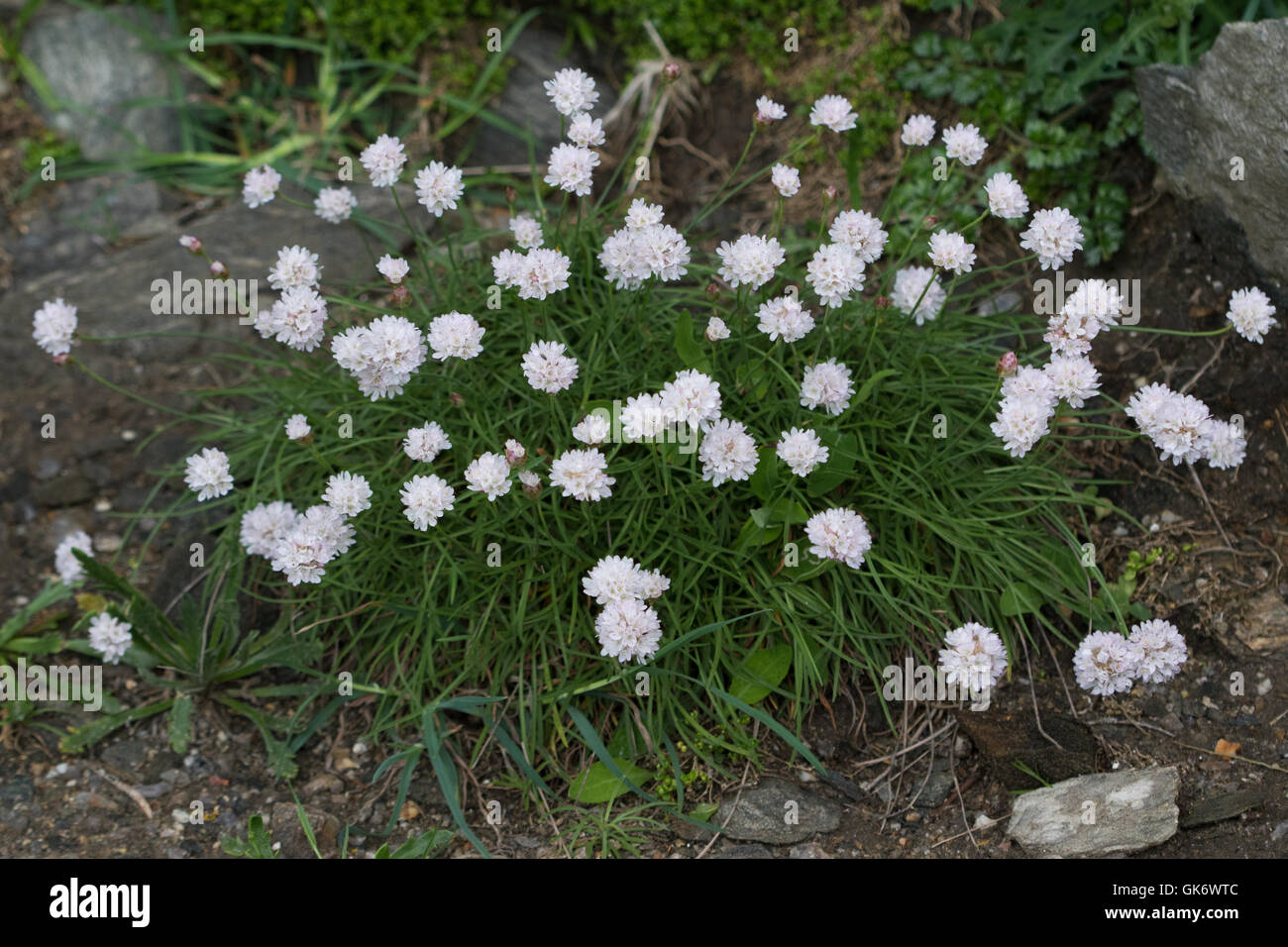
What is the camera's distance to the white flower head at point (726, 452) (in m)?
2.79

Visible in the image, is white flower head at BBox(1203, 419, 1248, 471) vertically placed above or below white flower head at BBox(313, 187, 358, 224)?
below

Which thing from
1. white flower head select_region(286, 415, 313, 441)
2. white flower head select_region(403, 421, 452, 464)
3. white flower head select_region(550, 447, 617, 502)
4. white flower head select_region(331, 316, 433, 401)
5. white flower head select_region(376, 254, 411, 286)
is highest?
white flower head select_region(376, 254, 411, 286)

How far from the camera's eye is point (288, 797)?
3219mm

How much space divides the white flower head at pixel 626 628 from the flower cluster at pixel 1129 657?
3.73 ft

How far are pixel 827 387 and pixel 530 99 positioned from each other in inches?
117

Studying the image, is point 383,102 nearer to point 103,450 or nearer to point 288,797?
point 103,450

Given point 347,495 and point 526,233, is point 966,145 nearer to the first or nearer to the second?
point 526,233

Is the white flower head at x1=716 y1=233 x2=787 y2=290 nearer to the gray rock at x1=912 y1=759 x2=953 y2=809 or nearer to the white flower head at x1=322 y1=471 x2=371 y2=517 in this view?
the white flower head at x1=322 y1=471 x2=371 y2=517

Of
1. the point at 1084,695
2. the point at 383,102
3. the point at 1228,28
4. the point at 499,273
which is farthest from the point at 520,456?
the point at 383,102

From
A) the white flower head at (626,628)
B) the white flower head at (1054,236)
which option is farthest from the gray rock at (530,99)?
the white flower head at (626,628)

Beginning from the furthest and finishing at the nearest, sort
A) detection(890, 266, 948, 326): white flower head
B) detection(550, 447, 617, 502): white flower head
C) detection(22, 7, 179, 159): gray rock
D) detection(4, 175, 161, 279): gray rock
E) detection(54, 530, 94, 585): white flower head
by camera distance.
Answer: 1. detection(22, 7, 179, 159): gray rock
2. detection(4, 175, 161, 279): gray rock
3. detection(54, 530, 94, 585): white flower head
4. detection(890, 266, 948, 326): white flower head
5. detection(550, 447, 617, 502): white flower head

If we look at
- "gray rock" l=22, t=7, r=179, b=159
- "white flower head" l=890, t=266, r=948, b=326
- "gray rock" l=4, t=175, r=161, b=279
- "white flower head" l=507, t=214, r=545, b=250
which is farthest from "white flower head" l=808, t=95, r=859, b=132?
"gray rock" l=22, t=7, r=179, b=159

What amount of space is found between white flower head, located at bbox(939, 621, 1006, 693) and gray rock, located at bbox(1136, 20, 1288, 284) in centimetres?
171

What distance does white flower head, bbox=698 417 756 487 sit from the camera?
9.14ft
